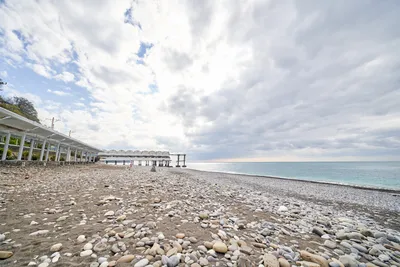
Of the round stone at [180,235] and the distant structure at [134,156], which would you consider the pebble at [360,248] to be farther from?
the distant structure at [134,156]

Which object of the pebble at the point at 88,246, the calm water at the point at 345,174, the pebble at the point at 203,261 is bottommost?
the calm water at the point at 345,174

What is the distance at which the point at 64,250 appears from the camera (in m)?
2.46

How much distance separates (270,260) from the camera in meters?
2.40

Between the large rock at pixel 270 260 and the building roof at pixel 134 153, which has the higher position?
the building roof at pixel 134 153

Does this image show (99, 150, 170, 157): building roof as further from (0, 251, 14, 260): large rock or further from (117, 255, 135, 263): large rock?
(117, 255, 135, 263): large rock

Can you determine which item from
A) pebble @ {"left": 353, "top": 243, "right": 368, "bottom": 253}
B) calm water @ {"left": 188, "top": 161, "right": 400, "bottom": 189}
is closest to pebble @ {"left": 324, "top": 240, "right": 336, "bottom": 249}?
pebble @ {"left": 353, "top": 243, "right": 368, "bottom": 253}

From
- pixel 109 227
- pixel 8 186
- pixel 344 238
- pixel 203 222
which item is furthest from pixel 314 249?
pixel 8 186

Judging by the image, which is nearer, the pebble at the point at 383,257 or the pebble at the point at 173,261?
the pebble at the point at 173,261

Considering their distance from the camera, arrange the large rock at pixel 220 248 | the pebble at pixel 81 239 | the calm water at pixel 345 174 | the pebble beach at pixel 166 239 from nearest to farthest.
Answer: the pebble beach at pixel 166 239 < the large rock at pixel 220 248 < the pebble at pixel 81 239 < the calm water at pixel 345 174

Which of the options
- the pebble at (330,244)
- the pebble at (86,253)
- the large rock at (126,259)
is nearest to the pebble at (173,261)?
the large rock at (126,259)

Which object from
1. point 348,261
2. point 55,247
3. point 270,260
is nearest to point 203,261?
point 270,260

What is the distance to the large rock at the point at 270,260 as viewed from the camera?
7.58ft

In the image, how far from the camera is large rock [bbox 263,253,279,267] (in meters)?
2.31

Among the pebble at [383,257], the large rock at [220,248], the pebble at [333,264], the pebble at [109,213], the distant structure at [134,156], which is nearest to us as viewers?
the pebble at [333,264]
